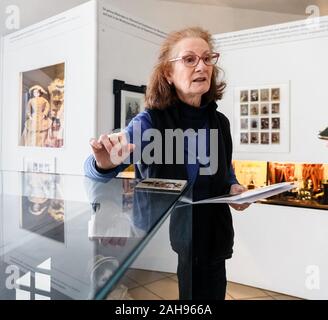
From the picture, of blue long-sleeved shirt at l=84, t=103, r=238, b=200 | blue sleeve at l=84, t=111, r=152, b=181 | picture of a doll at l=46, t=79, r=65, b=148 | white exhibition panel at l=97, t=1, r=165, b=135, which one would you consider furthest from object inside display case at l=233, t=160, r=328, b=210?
blue sleeve at l=84, t=111, r=152, b=181

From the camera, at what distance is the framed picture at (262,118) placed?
3461 mm

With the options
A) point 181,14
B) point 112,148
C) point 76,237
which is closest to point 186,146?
point 112,148

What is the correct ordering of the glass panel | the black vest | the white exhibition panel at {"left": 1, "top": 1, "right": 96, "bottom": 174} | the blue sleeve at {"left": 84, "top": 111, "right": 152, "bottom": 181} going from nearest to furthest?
the glass panel < the blue sleeve at {"left": 84, "top": 111, "right": 152, "bottom": 181} < the black vest < the white exhibition panel at {"left": 1, "top": 1, "right": 96, "bottom": 174}

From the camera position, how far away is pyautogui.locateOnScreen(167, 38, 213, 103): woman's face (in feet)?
5.02

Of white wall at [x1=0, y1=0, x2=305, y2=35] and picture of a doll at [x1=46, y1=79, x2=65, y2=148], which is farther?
white wall at [x1=0, y1=0, x2=305, y2=35]

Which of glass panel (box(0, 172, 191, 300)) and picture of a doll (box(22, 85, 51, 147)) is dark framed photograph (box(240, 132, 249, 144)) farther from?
glass panel (box(0, 172, 191, 300))

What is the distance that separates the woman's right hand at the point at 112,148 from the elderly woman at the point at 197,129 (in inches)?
4.5

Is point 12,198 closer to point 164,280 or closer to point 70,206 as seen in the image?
point 70,206

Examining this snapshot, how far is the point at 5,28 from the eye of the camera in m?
3.80

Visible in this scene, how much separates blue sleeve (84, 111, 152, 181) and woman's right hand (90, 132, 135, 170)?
86 millimetres

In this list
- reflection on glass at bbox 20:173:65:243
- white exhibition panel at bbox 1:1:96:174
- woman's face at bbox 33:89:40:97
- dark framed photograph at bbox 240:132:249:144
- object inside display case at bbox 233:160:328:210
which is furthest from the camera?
dark framed photograph at bbox 240:132:249:144
